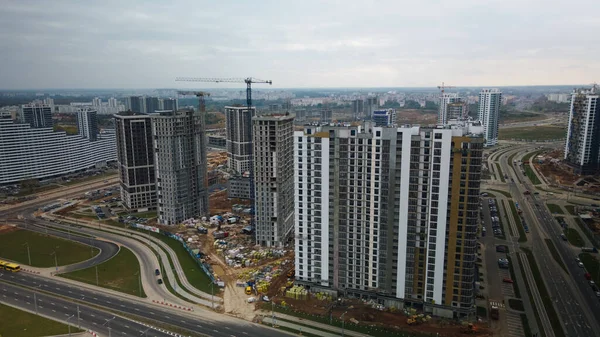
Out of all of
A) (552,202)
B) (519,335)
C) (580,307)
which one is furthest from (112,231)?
(552,202)

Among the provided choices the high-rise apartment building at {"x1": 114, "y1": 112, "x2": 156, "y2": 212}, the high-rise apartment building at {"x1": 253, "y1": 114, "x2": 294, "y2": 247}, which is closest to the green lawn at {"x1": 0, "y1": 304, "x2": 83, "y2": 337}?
the high-rise apartment building at {"x1": 253, "y1": 114, "x2": 294, "y2": 247}

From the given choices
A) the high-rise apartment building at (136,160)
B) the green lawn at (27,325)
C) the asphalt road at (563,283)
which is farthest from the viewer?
the high-rise apartment building at (136,160)

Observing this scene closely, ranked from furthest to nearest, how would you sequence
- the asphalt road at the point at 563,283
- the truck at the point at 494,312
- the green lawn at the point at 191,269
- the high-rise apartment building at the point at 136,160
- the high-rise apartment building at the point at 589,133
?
the high-rise apartment building at the point at 589,133, the high-rise apartment building at the point at 136,160, the green lawn at the point at 191,269, the truck at the point at 494,312, the asphalt road at the point at 563,283

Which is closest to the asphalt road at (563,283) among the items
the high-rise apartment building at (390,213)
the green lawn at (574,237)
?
the green lawn at (574,237)

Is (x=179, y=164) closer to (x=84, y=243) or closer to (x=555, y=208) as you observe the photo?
(x=84, y=243)

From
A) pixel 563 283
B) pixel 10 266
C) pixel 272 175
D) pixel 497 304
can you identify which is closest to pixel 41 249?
pixel 10 266

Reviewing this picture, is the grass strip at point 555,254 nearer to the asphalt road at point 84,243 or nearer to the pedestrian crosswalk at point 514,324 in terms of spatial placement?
the pedestrian crosswalk at point 514,324
